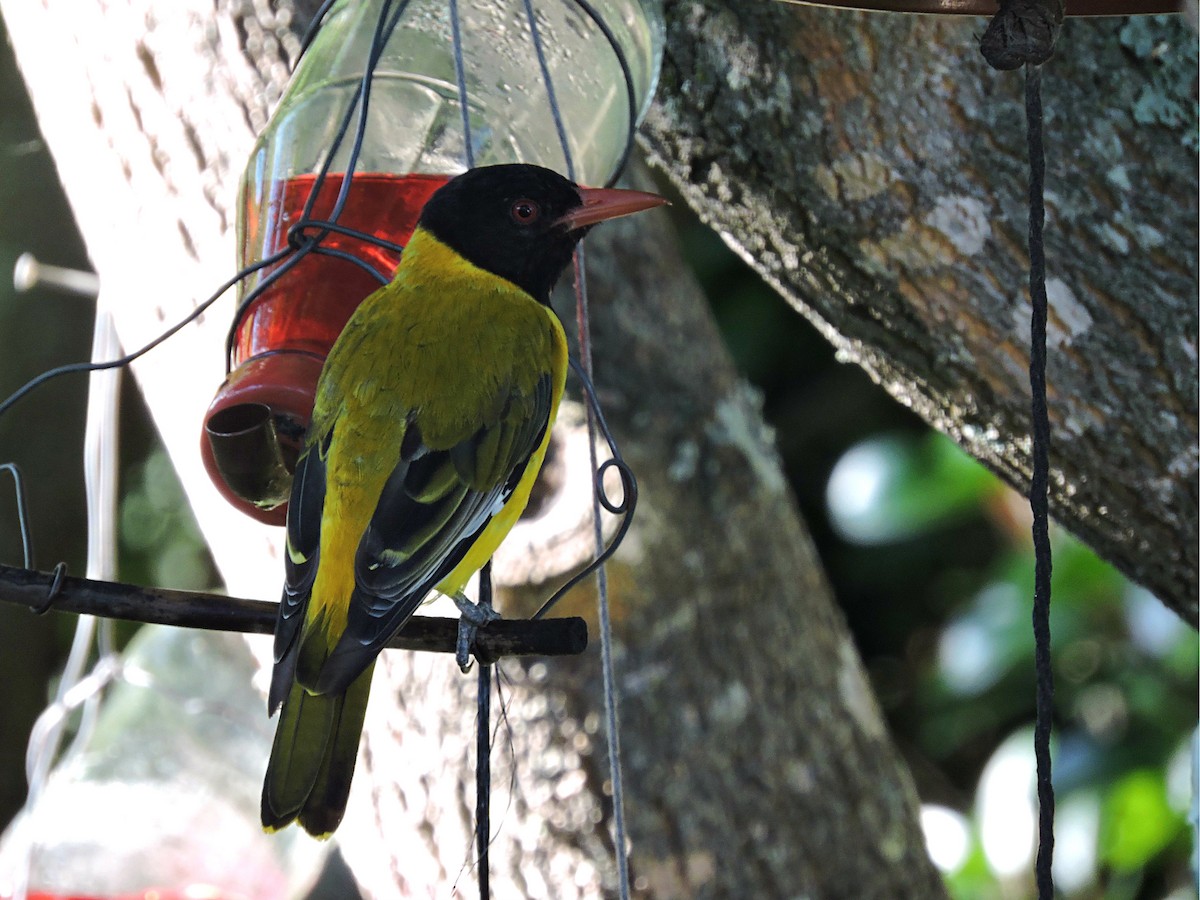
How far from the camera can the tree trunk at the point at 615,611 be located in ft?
8.91

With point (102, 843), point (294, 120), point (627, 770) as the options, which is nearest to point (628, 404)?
point (627, 770)

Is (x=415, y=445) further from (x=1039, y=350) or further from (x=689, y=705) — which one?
(x=689, y=705)

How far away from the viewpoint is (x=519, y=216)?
2014 mm

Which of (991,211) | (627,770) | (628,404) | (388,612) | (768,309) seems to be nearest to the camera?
(388,612)

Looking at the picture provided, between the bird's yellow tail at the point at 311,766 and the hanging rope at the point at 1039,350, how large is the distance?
2.36 ft

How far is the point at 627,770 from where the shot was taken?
8.98 feet

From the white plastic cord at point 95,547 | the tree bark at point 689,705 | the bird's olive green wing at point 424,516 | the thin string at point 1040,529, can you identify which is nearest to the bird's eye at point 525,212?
the bird's olive green wing at point 424,516

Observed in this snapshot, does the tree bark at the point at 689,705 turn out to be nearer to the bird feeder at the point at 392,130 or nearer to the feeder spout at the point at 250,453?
the bird feeder at the point at 392,130

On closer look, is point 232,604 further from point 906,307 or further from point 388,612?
point 906,307

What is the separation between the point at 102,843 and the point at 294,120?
2253 mm

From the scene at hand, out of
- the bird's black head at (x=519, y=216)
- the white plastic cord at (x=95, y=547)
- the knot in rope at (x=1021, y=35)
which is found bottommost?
the white plastic cord at (x=95, y=547)

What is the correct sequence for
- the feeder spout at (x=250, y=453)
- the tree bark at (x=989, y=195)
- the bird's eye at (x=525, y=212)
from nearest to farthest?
the feeder spout at (x=250, y=453), the bird's eye at (x=525, y=212), the tree bark at (x=989, y=195)

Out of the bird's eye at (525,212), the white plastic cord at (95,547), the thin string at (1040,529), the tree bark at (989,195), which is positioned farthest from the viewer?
the white plastic cord at (95,547)

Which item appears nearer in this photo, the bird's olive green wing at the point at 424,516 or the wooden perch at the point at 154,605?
the wooden perch at the point at 154,605
